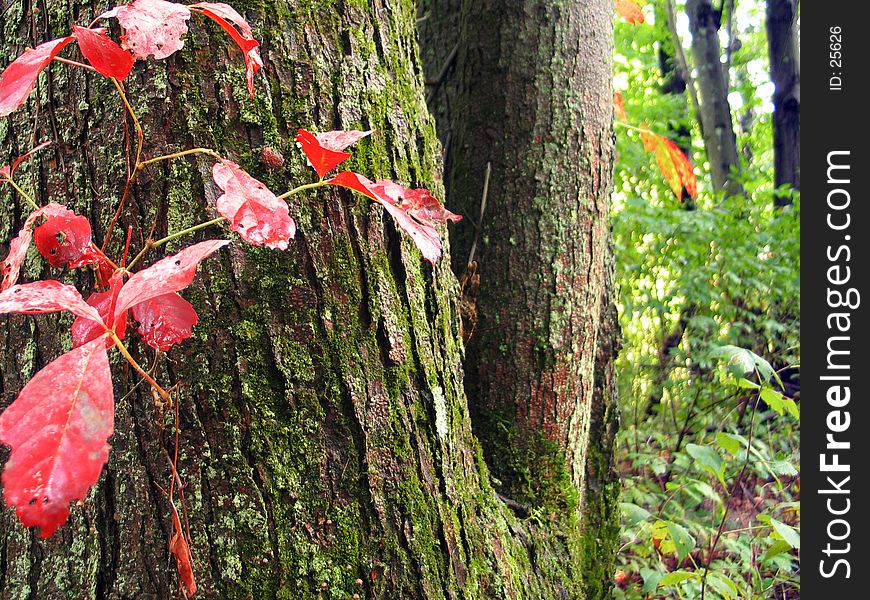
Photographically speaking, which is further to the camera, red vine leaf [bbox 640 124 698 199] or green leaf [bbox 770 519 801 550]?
red vine leaf [bbox 640 124 698 199]

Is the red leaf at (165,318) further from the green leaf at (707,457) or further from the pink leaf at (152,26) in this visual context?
the green leaf at (707,457)

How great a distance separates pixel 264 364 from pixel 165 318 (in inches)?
6.8

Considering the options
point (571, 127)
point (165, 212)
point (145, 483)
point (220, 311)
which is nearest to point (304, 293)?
point (220, 311)

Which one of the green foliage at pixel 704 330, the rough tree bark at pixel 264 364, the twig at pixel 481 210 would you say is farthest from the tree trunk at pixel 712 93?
the rough tree bark at pixel 264 364

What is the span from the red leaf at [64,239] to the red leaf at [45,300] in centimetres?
20

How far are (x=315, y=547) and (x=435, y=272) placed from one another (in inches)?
19.9

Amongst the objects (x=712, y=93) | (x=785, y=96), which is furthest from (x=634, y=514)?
(x=712, y=93)

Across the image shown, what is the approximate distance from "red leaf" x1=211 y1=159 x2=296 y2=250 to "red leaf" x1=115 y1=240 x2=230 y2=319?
0.04m

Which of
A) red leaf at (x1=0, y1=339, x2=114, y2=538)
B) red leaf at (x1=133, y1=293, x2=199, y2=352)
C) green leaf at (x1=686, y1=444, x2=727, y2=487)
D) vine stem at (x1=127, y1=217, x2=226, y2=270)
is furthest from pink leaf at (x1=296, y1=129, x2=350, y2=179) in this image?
green leaf at (x1=686, y1=444, x2=727, y2=487)

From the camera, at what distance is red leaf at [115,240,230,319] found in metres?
0.58

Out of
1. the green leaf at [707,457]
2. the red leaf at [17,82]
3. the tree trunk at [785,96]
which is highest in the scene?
the tree trunk at [785,96]

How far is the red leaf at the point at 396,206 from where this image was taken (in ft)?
2.47

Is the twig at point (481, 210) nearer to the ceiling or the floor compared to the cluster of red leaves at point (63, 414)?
nearer to the ceiling
